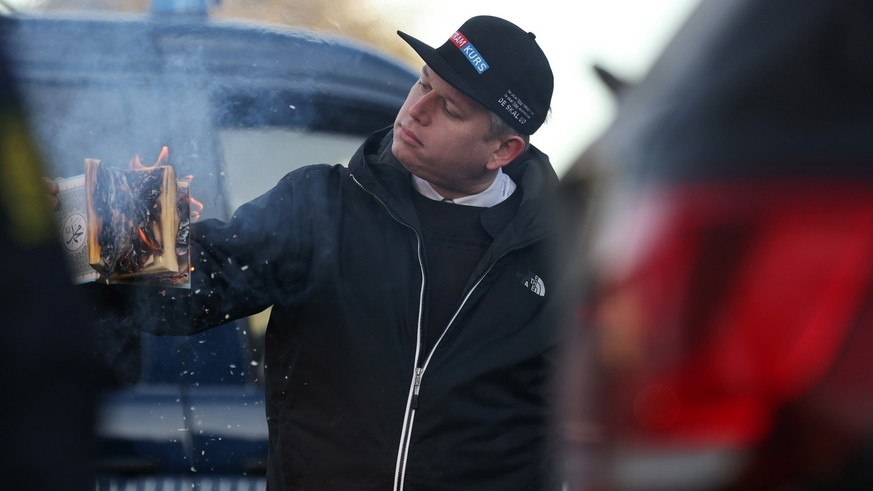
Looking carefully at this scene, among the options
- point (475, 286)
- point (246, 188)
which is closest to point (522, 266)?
point (475, 286)

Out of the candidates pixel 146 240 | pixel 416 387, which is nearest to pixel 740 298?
pixel 146 240

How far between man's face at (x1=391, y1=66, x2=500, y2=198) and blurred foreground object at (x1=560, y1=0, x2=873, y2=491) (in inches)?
78.2

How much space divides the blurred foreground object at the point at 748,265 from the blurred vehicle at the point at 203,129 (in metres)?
Answer: 2.46

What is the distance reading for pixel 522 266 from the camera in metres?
3.20

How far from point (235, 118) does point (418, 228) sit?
3.76 ft

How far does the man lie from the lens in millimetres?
3025

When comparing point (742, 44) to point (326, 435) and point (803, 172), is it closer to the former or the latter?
point (803, 172)

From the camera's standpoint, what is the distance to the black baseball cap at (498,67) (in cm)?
340

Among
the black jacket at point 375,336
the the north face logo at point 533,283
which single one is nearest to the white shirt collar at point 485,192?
the black jacket at point 375,336

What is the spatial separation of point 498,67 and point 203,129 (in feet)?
3.37

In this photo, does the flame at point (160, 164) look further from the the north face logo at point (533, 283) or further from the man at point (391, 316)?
the the north face logo at point (533, 283)

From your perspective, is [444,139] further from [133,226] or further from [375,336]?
[133,226]

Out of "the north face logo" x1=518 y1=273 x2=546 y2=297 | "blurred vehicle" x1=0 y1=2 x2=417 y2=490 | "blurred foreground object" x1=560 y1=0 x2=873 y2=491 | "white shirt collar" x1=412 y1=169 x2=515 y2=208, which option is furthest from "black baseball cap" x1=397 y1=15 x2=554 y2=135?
"blurred foreground object" x1=560 y1=0 x2=873 y2=491

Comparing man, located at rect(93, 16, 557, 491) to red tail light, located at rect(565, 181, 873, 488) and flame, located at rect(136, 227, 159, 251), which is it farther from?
red tail light, located at rect(565, 181, 873, 488)
